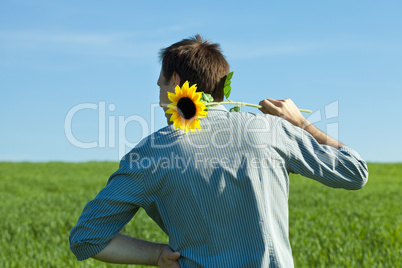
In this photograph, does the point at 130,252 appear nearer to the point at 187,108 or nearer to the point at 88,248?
the point at 88,248

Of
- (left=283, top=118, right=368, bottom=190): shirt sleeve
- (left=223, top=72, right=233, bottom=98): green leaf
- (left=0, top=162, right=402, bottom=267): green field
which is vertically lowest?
(left=0, top=162, right=402, bottom=267): green field

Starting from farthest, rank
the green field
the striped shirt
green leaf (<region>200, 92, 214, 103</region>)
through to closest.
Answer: the green field → green leaf (<region>200, 92, 214, 103</region>) → the striped shirt

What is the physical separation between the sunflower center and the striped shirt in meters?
0.09

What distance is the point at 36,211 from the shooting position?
39.5 ft

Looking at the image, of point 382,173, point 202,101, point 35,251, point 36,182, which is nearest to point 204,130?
point 202,101

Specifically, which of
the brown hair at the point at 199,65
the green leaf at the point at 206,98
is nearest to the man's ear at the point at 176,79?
the brown hair at the point at 199,65

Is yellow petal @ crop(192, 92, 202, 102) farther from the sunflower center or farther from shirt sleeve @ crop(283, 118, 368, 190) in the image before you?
shirt sleeve @ crop(283, 118, 368, 190)

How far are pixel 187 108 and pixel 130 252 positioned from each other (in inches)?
33.5

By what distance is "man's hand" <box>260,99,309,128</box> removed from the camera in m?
2.51

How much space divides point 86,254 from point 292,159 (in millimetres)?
1155

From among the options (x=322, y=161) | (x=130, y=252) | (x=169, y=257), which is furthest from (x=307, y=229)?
(x=169, y=257)

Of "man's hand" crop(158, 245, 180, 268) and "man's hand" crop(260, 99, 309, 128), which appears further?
"man's hand" crop(260, 99, 309, 128)

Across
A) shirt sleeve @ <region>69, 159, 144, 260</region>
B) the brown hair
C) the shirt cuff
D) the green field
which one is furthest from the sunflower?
the green field

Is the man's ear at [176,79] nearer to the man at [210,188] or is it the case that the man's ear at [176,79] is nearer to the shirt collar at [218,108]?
the man at [210,188]
